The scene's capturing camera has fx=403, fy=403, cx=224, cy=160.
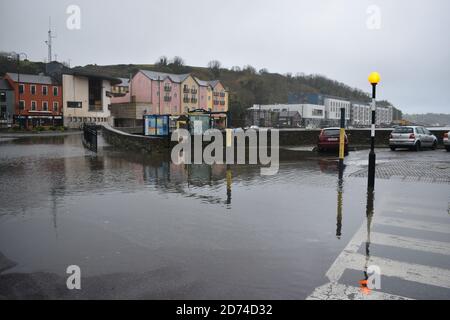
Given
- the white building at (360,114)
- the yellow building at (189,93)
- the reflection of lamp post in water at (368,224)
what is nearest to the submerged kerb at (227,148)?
the reflection of lamp post in water at (368,224)

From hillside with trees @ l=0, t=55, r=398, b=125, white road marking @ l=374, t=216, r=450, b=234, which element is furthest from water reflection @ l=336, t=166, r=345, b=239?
hillside with trees @ l=0, t=55, r=398, b=125

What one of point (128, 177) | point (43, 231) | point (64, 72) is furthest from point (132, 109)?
point (43, 231)

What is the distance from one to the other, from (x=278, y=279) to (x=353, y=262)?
1241 mm

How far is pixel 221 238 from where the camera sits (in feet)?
21.0

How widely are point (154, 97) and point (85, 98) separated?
15.0 metres

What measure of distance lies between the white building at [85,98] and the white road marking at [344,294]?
69.0m

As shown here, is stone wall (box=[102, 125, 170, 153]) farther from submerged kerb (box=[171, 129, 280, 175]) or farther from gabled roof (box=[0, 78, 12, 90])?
gabled roof (box=[0, 78, 12, 90])

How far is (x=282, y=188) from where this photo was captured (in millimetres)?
11125

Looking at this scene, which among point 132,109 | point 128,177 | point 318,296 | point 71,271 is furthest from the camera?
point 132,109

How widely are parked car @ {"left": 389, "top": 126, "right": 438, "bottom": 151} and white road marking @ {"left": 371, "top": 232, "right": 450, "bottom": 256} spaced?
19.9 meters

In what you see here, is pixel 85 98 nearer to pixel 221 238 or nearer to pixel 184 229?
pixel 184 229

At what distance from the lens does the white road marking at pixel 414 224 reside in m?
7.09
